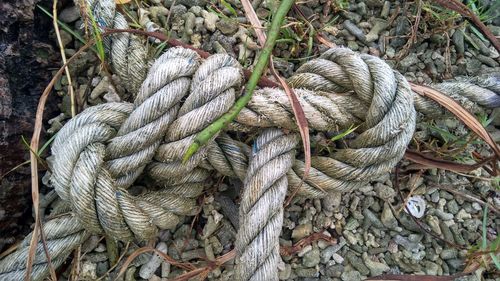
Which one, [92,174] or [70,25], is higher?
[70,25]

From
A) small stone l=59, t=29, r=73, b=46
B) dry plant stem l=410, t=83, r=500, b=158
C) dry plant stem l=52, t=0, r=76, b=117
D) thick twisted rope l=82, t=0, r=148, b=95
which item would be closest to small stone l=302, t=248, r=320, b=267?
dry plant stem l=410, t=83, r=500, b=158

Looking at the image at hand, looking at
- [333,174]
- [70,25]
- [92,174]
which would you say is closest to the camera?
[92,174]

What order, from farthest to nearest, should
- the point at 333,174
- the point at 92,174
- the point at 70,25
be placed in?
1. the point at 70,25
2. the point at 333,174
3. the point at 92,174

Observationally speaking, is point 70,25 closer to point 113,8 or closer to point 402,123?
point 113,8

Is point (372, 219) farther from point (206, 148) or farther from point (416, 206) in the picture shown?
point (206, 148)

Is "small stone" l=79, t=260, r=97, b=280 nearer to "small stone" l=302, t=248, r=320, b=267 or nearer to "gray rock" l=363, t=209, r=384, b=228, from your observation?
"small stone" l=302, t=248, r=320, b=267

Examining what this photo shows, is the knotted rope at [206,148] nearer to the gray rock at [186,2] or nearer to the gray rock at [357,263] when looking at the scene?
the gray rock at [357,263]

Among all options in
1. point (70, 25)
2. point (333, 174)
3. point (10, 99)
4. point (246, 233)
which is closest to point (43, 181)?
point (10, 99)
